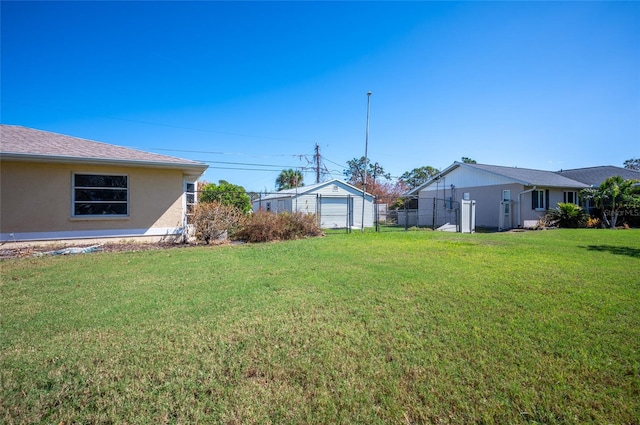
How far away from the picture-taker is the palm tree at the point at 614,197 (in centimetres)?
1739

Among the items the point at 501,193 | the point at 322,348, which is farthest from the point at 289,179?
the point at 322,348

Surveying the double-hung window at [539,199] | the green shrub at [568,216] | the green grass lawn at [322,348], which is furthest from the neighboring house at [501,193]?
the green grass lawn at [322,348]

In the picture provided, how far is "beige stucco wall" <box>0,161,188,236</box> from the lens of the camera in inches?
354

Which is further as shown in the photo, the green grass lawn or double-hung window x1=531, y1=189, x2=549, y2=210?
double-hung window x1=531, y1=189, x2=549, y2=210

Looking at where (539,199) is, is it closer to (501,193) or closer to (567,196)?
(501,193)

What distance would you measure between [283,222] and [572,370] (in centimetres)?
1029

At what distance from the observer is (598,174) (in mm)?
24672

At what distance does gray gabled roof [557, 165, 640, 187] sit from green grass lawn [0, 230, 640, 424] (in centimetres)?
2453

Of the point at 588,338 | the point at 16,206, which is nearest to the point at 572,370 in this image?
the point at 588,338

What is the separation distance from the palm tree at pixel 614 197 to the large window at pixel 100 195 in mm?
26092

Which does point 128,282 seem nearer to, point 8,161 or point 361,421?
point 361,421

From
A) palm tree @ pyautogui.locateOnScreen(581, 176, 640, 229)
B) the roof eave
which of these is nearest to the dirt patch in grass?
the roof eave

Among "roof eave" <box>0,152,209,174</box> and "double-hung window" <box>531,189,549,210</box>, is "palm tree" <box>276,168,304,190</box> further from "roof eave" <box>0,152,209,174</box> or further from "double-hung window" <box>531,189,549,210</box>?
"roof eave" <box>0,152,209,174</box>

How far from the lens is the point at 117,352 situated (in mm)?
2850
